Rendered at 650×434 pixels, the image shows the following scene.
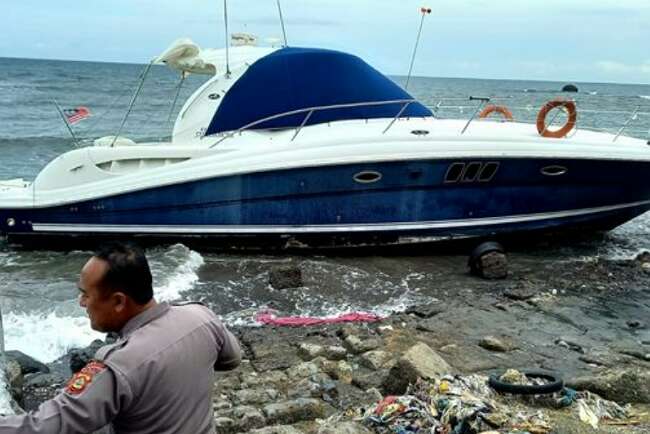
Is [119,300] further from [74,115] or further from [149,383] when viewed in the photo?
[74,115]

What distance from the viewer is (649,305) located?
9.07 meters

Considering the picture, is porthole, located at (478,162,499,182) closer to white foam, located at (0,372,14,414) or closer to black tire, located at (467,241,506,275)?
black tire, located at (467,241,506,275)

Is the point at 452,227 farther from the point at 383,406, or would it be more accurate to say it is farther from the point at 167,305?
the point at 167,305

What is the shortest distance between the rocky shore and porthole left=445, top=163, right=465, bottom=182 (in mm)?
1424

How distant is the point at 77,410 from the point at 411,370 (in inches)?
149

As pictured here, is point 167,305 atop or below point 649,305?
atop

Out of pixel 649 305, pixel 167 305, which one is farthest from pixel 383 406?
pixel 649 305

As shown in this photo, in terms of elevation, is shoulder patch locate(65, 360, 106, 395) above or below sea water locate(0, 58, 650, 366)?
above

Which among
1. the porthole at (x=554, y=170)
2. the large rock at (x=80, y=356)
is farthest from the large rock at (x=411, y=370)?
the porthole at (x=554, y=170)

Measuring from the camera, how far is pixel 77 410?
6.56 ft

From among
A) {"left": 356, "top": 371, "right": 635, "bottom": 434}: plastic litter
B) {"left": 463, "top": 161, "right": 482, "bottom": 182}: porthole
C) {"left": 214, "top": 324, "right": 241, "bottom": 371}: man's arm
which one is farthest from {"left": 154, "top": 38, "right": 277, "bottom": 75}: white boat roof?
{"left": 214, "top": 324, "right": 241, "bottom": 371}: man's arm

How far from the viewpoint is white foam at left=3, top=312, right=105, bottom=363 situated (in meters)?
7.43

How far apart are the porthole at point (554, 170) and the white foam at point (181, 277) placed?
5.07m

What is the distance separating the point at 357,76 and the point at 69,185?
469 cm
